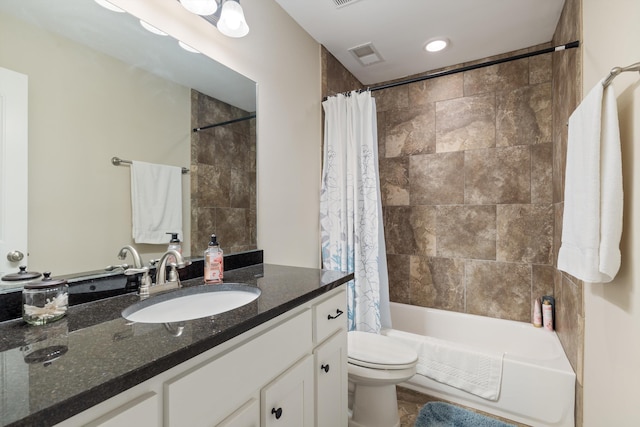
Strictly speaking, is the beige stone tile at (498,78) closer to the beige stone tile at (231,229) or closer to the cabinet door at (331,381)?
the beige stone tile at (231,229)

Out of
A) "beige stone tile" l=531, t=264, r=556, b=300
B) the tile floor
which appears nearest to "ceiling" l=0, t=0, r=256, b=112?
the tile floor

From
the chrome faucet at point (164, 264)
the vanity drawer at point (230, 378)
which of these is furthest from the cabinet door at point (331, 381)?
Answer: the chrome faucet at point (164, 264)

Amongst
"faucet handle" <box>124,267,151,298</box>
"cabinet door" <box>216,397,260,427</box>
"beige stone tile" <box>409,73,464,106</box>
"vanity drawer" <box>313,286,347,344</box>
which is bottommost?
"cabinet door" <box>216,397,260,427</box>

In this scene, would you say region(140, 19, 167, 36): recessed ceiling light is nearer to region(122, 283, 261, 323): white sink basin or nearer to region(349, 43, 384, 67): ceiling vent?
region(122, 283, 261, 323): white sink basin

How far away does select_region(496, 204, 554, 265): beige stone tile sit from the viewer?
2264 millimetres

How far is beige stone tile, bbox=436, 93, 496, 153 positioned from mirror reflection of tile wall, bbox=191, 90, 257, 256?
1.74 meters

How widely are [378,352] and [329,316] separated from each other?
2.07ft

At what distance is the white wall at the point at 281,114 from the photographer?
1.58 m

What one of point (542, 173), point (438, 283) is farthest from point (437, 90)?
point (438, 283)

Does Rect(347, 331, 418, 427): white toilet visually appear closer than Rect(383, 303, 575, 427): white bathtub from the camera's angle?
Yes

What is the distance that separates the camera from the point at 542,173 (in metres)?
2.26

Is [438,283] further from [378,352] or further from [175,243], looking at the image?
[175,243]

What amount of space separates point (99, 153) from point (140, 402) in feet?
2.80

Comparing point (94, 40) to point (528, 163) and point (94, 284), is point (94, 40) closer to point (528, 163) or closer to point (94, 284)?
point (94, 284)
